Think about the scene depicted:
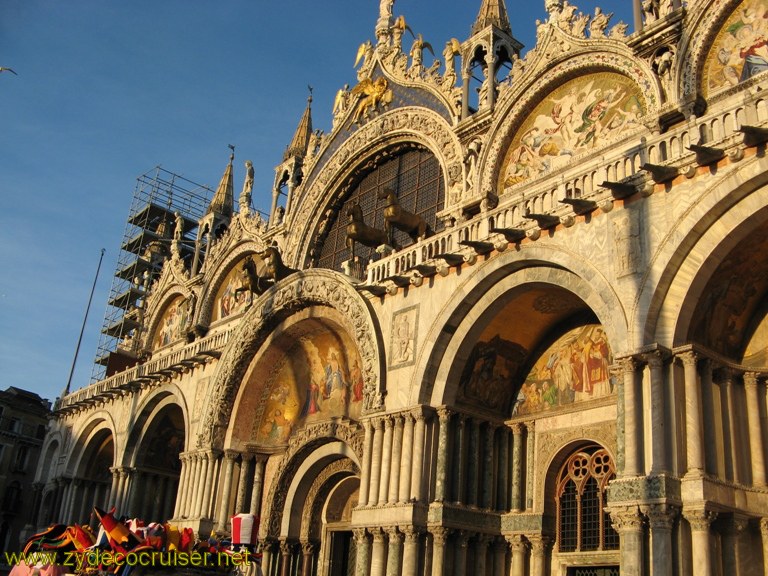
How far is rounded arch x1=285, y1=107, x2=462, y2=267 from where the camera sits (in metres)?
20.1

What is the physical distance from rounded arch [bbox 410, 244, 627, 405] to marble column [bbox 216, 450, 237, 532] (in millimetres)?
7863

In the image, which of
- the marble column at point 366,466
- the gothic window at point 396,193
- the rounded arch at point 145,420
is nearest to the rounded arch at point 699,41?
the gothic window at point 396,193

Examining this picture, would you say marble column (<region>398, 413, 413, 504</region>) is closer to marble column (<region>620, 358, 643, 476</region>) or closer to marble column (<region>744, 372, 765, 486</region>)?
marble column (<region>620, 358, 643, 476</region>)

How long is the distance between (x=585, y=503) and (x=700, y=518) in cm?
427

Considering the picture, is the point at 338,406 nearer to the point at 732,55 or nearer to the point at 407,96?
the point at 407,96

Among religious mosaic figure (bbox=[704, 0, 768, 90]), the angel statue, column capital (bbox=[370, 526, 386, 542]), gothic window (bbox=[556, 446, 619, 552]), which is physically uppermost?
the angel statue

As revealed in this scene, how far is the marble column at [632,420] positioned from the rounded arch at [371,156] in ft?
27.6

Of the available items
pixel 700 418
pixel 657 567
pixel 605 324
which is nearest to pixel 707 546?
pixel 657 567

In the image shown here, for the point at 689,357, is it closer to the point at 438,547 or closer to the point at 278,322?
the point at 438,547

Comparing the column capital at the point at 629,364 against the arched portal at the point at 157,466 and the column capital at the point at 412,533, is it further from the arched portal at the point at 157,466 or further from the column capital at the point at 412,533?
the arched portal at the point at 157,466

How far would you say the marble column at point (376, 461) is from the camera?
51.9 ft

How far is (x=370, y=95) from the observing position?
23797mm

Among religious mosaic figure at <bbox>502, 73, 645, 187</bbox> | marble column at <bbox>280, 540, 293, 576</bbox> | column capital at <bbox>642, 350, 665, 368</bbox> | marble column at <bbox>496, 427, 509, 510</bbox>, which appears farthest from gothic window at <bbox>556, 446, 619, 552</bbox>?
marble column at <bbox>280, 540, 293, 576</bbox>

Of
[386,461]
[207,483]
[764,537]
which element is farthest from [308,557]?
[764,537]
